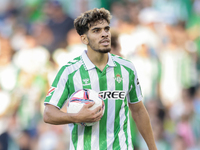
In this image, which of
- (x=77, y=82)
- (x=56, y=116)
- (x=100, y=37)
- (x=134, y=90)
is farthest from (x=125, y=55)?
(x=56, y=116)

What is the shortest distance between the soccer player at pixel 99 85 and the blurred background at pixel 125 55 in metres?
4.13

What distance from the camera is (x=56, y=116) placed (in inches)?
127

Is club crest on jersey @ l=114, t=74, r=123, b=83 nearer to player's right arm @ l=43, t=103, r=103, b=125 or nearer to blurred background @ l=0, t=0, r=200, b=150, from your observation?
player's right arm @ l=43, t=103, r=103, b=125

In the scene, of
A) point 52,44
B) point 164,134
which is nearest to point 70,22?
point 52,44

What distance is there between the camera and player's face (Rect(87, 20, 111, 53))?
3.52 metres

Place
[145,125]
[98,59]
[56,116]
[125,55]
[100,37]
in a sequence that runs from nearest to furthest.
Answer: [56,116] → [100,37] → [98,59] → [145,125] → [125,55]

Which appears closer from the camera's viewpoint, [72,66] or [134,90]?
[72,66]

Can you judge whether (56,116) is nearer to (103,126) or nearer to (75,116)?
(75,116)

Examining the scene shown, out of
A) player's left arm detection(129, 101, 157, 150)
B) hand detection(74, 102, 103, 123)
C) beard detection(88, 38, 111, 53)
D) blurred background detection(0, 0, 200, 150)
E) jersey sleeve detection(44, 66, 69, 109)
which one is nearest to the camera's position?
hand detection(74, 102, 103, 123)

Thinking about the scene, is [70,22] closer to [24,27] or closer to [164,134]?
[24,27]

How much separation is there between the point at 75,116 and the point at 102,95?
0.49m

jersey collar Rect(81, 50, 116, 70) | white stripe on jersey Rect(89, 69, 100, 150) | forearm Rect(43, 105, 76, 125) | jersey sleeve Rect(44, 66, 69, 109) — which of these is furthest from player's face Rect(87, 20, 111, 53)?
forearm Rect(43, 105, 76, 125)

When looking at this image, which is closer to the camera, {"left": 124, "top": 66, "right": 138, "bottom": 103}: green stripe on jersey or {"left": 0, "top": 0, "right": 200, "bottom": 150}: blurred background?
{"left": 124, "top": 66, "right": 138, "bottom": 103}: green stripe on jersey

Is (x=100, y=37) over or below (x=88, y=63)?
over
